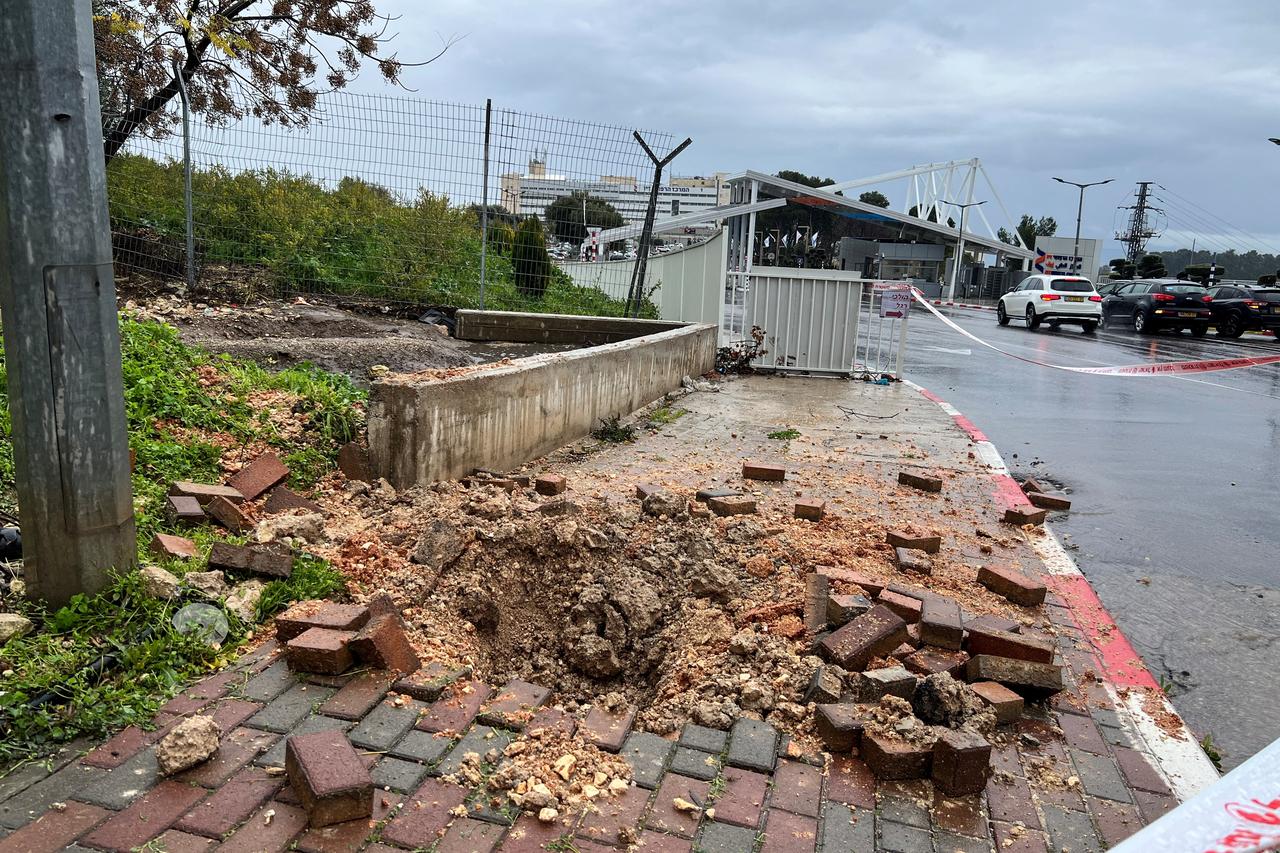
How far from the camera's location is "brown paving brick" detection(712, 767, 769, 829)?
2477 mm

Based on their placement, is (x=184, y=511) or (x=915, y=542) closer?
(x=184, y=511)

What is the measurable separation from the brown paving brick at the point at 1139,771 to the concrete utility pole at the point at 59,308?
11.5 feet

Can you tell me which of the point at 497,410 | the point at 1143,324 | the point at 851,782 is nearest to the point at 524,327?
the point at 497,410

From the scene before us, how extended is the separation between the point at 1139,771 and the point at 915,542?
2000 millimetres

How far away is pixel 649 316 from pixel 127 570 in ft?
33.3

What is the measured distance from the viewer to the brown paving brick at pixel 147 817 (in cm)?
224

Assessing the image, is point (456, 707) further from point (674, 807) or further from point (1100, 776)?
point (1100, 776)

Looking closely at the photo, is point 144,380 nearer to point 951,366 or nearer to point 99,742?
point 99,742

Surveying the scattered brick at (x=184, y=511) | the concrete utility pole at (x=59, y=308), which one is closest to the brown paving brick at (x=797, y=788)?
the concrete utility pole at (x=59, y=308)

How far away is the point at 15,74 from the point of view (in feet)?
9.41

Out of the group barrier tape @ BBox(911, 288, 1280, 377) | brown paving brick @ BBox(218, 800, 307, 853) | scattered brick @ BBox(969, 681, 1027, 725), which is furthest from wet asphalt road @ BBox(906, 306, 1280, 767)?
brown paving brick @ BBox(218, 800, 307, 853)

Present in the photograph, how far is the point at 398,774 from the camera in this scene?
2.57 metres

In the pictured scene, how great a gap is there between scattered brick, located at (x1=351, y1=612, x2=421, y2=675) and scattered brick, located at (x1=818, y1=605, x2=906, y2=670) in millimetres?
1481

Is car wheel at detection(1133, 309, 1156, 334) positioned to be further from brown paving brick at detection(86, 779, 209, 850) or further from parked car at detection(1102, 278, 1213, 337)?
brown paving brick at detection(86, 779, 209, 850)
